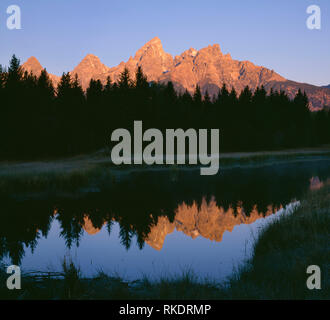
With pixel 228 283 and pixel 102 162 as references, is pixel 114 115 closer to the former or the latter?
pixel 102 162

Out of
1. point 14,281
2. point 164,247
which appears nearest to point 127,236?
point 164,247

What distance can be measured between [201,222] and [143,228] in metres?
3.44

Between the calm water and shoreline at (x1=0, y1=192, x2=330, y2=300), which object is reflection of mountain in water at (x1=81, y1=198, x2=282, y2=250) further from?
shoreline at (x1=0, y1=192, x2=330, y2=300)

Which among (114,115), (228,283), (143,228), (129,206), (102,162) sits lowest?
(228,283)

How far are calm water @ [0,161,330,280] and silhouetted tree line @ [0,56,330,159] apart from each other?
3404 centimetres

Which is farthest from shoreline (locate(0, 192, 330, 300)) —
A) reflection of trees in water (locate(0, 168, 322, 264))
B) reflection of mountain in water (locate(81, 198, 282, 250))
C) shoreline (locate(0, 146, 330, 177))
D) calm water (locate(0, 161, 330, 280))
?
shoreline (locate(0, 146, 330, 177))

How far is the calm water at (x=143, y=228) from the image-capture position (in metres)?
11.2

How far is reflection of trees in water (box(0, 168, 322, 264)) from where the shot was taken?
1503 centimetres

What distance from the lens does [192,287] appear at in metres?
7.73

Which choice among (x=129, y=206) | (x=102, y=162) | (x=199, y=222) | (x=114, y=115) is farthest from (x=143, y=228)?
(x=114, y=115)

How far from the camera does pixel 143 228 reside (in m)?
16.1

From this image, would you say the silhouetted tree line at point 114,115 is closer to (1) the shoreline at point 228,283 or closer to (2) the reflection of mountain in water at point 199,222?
(2) the reflection of mountain in water at point 199,222
